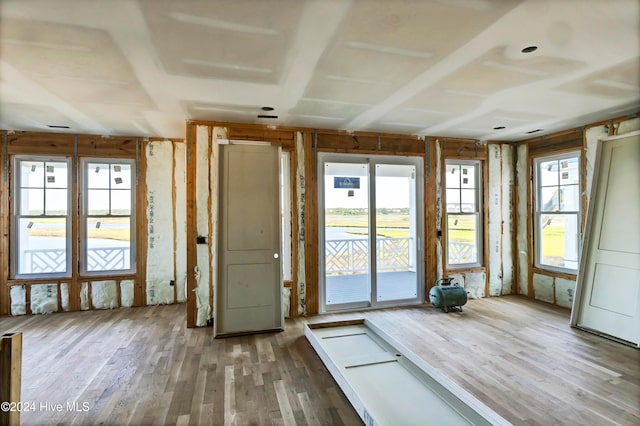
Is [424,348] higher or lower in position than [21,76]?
lower

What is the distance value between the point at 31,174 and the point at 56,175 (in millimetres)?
344

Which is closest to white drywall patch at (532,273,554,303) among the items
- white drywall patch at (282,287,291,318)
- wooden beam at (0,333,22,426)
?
white drywall patch at (282,287,291,318)

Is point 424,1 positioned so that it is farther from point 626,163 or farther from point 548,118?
point 626,163

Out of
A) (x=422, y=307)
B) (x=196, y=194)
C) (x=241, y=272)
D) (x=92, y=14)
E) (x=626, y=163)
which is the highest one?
(x=92, y=14)

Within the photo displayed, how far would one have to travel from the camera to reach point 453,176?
557cm

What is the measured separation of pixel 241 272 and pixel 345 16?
316 centimetres

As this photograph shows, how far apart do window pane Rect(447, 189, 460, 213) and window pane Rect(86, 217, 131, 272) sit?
17.9 feet

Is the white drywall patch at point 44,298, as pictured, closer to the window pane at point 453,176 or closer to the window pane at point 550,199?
the window pane at point 453,176

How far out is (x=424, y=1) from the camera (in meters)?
1.83

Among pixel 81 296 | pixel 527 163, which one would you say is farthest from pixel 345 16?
pixel 81 296

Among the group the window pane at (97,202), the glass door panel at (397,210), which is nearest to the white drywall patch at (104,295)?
the window pane at (97,202)

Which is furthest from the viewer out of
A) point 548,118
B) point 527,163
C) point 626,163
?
point 527,163

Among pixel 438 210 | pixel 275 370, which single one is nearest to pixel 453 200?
pixel 438 210

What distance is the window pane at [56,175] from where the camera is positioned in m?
4.97
